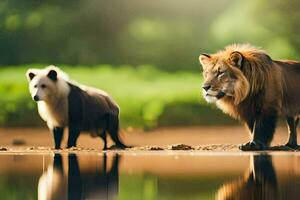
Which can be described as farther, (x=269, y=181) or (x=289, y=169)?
(x=289, y=169)

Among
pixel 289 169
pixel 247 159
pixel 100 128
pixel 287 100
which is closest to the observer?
pixel 289 169

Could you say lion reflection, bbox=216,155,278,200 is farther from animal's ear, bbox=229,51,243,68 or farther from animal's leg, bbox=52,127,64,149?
animal's leg, bbox=52,127,64,149

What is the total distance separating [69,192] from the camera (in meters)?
2.59

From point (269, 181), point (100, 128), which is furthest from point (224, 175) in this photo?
point (100, 128)

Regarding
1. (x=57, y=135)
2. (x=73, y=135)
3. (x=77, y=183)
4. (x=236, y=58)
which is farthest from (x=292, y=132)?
(x=77, y=183)

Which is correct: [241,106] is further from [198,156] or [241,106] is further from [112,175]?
[112,175]

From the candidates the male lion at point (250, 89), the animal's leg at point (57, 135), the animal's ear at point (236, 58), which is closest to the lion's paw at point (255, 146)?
the male lion at point (250, 89)

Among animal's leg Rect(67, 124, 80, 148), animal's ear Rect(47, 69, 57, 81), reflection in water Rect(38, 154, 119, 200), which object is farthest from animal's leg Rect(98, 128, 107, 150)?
reflection in water Rect(38, 154, 119, 200)

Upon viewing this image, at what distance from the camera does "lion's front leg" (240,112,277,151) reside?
5.05m

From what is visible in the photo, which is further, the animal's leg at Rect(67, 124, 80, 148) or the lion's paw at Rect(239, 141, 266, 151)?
the animal's leg at Rect(67, 124, 80, 148)

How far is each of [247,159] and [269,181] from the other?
1345 mm

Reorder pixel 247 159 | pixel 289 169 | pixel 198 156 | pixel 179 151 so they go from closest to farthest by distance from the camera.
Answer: pixel 289 169 → pixel 247 159 → pixel 198 156 → pixel 179 151

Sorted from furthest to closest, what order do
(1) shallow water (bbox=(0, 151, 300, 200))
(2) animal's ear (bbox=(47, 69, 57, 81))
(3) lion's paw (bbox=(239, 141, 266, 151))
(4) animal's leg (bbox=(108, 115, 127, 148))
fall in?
1. (4) animal's leg (bbox=(108, 115, 127, 148))
2. (2) animal's ear (bbox=(47, 69, 57, 81))
3. (3) lion's paw (bbox=(239, 141, 266, 151))
4. (1) shallow water (bbox=(0, 151, 300, 200))

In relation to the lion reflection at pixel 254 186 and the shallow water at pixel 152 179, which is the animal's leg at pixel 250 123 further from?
the lion reflection at pixel 254 186
